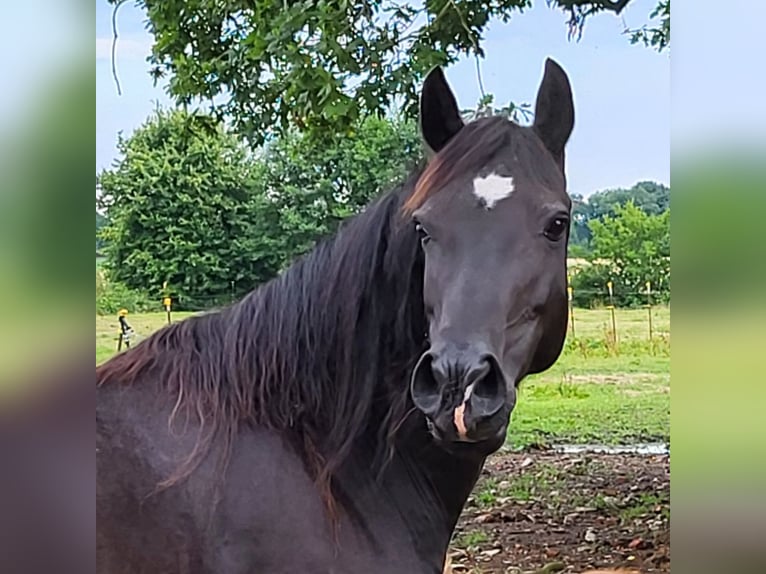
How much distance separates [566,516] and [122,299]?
8.12 ft

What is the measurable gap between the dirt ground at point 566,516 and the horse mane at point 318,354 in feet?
6.73

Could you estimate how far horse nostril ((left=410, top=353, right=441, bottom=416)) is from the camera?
1123mm

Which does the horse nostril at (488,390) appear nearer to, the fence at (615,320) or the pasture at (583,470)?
the pasture at (583,470)

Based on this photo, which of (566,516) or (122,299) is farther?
(122,299)

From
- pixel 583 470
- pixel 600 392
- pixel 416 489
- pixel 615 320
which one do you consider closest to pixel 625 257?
pixel 615 320

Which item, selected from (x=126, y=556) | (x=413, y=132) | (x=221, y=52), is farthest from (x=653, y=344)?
(x=126, y=556)

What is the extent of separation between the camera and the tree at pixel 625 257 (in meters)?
3.99

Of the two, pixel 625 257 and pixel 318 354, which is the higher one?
pixel 625 257

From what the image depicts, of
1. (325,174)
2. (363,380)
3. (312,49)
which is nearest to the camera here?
(363,380)

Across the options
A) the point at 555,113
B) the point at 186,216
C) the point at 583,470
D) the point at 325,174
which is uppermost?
the point at 325,174

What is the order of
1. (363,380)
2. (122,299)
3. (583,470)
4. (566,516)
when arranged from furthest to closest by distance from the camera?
(583,470) → (122,299) → (566,516) → (363,380)

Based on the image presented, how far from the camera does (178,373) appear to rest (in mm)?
1350

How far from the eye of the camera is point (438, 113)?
4.58 ft

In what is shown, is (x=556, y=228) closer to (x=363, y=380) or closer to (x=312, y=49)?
(x=363, y=380)
